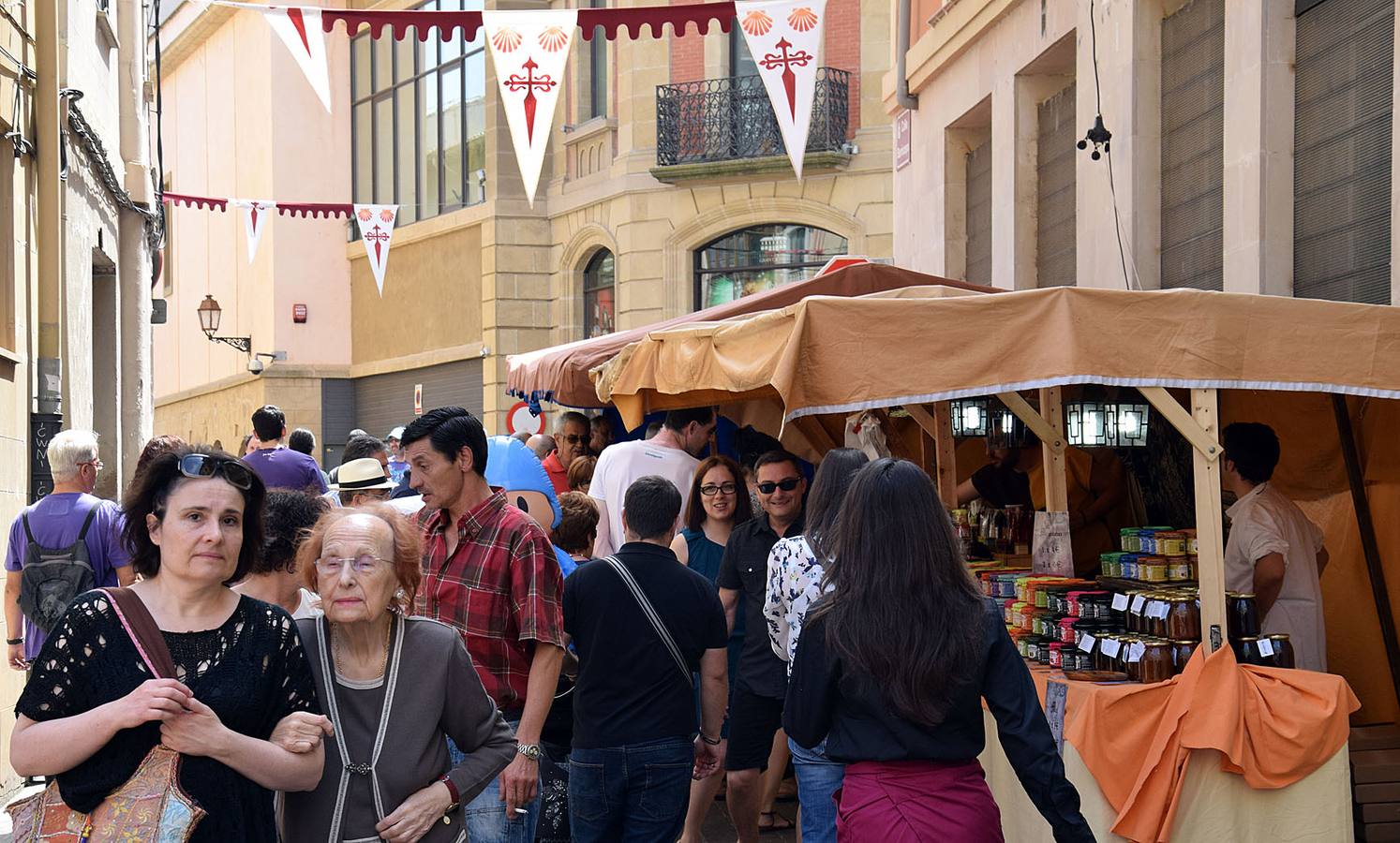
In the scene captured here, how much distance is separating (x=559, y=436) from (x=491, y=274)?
15.5 meters

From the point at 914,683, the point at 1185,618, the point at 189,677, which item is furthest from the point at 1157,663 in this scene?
the point at 189,677

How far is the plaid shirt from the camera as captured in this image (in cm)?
475

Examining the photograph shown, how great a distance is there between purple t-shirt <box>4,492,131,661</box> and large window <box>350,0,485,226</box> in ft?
67.2

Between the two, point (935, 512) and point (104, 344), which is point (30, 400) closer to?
point (104, 344)

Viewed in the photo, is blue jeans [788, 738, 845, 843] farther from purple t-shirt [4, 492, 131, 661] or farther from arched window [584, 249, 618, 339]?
arched window [584, 249, 618, 339]

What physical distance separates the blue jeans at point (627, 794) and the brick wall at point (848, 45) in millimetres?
18856

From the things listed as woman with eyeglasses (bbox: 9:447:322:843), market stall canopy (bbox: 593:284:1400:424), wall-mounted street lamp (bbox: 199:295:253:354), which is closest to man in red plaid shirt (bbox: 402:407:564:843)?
woman with eyeglasses (bbox: 9:447:322:843)

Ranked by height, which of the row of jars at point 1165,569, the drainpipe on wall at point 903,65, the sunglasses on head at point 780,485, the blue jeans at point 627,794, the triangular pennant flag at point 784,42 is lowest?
the blue jeans at point 627,794

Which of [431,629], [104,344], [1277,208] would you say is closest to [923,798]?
[431,629]

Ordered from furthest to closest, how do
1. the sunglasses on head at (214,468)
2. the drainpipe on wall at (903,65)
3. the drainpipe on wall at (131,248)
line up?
the drainpipe on wall at (903,65)
the drainpipe on wall at (131,248)
the sunglasses on head at (214,468)

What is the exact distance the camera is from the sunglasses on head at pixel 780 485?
659cm

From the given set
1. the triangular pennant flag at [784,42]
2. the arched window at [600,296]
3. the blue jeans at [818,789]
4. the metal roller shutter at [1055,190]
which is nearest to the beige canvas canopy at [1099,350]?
the blue jeans at [818,789]

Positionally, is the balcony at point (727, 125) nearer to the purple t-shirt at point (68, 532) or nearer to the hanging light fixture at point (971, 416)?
the hanging light fixture at point (971, 416)

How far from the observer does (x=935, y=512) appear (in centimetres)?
379
